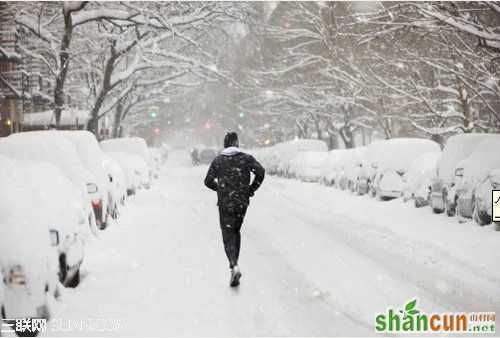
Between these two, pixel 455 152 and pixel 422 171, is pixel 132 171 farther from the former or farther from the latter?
pixel 455 152

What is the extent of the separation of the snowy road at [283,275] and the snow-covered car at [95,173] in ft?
1.82

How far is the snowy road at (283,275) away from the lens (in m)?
5.50

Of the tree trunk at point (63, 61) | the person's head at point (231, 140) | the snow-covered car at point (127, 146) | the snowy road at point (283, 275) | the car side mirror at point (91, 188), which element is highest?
the tree trunk at point (63, 61)

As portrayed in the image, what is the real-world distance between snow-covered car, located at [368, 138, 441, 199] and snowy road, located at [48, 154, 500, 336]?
11.5 feet

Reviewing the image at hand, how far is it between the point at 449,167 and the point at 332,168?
37.1 feet

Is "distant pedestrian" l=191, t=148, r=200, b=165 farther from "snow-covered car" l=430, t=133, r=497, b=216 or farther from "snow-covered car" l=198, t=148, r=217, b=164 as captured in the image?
"snow-covered car" l=430, t=133, r=497, b=216

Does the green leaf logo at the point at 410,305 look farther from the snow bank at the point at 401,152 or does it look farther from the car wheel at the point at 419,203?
the snow bank at the point at 401,152

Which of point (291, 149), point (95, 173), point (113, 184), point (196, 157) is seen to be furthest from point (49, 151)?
point (196, 157)

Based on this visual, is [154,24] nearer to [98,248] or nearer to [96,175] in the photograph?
[96,175]

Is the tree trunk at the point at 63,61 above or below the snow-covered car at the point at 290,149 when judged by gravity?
above

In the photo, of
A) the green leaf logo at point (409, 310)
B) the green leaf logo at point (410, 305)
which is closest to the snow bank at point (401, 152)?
the green leaf logo at point (410, 305)

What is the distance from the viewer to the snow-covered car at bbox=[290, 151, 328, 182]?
26.9 metres

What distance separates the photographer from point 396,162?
17016 millimetres

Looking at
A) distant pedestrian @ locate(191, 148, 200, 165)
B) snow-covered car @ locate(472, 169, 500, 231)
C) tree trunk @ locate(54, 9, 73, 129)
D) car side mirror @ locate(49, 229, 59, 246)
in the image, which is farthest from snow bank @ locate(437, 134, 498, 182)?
distant pedestrian @ locate(191, 148, 200, 165)
